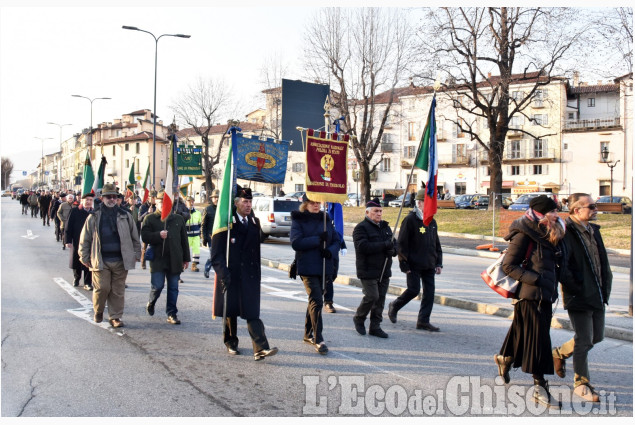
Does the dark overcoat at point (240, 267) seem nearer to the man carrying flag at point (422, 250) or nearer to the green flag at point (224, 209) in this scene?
the green flag at point (224, 209)

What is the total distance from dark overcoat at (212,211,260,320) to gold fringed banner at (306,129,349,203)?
1.17 m

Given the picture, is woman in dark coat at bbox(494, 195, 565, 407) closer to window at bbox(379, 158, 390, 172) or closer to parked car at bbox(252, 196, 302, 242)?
parked car at bbox(252, 196, 302, 242)

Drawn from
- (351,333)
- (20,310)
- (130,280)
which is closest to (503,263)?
(351,333)

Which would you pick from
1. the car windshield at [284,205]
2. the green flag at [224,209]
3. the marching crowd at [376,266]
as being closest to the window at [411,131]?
the car windshield at [284,205]

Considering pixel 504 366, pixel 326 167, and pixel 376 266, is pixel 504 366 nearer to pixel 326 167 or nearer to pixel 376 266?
pixel 376 266

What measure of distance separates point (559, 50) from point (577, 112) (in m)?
37.7

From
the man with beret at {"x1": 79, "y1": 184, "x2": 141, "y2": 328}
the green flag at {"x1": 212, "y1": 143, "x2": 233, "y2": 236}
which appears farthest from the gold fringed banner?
the man with beret at {"x1": 79, "y1": 184, "x2": 141, "y2": 328}

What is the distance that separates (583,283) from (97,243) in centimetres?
603

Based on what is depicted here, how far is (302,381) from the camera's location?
5543mm

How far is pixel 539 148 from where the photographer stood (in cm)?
6250

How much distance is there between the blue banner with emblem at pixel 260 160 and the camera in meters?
8.81

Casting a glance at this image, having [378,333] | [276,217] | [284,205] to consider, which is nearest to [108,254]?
[378,333]

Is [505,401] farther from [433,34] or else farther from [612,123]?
[612,123]

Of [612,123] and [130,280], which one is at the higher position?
[612,123]
